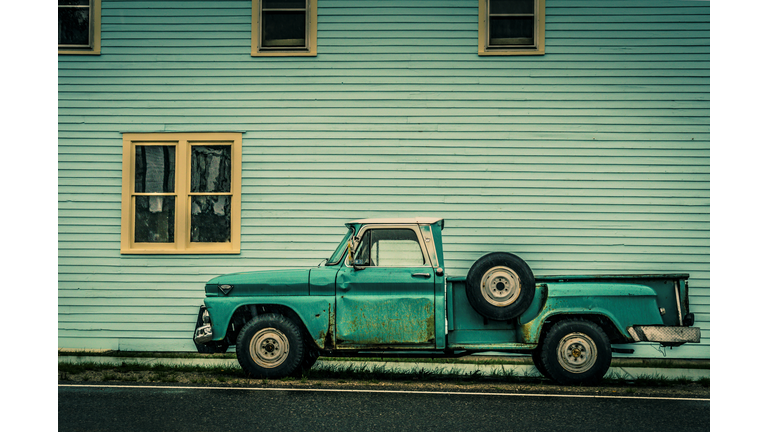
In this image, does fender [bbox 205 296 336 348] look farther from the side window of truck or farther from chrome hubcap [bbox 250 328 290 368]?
the side window of truck

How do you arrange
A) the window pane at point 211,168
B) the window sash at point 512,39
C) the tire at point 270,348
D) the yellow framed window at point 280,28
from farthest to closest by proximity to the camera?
the window pane at point 211,168 < the yellow framed window at point 280,28 < the window sash at point 512,39 < the tire at point 270,348

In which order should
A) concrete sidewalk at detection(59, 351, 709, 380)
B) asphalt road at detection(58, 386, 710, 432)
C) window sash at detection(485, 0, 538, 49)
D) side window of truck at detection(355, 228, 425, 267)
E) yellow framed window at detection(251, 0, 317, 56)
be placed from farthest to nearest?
yellow framed window at detection(251, 0, 317, 56)
window sash at detection(485, 0, 538, 49)
concrete sidewalk at detection(59, 351, 709, 380)
side window of truck at detection(355, 228, 425, 267)
asphalt road at detection(58, 386, 710, 432)

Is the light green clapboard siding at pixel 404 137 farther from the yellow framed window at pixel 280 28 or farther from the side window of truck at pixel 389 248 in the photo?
the side window of truck at pixel 389 248

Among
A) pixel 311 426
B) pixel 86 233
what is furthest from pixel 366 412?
pixel 86 233

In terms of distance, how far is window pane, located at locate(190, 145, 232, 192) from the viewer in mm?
9359

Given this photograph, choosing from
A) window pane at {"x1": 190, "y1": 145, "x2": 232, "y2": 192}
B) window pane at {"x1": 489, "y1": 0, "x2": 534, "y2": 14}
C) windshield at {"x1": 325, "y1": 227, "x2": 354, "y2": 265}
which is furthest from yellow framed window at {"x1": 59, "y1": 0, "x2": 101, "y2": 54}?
window pane at {"x1": 489, "y1": 0, "x2": 534, "y2": 14}

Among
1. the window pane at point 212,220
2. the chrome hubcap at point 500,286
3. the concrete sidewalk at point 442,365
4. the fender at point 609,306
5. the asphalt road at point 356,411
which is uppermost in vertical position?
the window pane at point 212,220

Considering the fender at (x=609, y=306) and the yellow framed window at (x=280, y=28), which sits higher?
the yellow framed window at (x=280, y=28)

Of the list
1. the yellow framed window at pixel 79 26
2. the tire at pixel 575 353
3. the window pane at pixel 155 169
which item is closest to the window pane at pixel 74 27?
the yellow framed window at pixel 79 26

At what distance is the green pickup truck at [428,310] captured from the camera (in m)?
6.59

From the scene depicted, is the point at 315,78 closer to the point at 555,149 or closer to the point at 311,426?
the point at 555,149

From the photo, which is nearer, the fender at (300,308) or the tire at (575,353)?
the tire at (575,353)

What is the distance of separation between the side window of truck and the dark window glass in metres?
6.04

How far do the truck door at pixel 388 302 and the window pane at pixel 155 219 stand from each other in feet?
12.6
